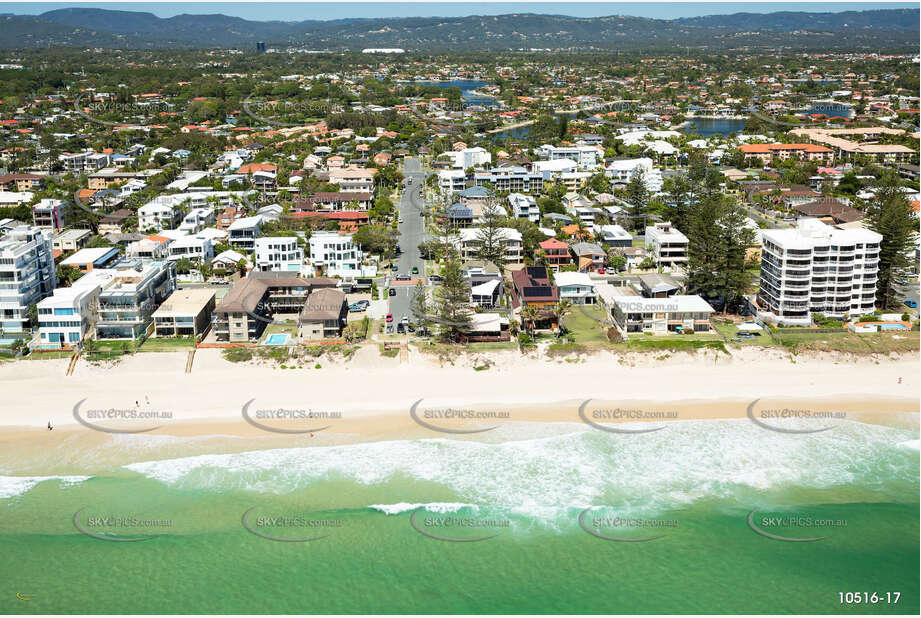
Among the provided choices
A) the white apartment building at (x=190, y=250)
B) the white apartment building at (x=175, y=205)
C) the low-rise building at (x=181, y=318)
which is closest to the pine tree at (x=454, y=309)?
the low-rise building at (x=181, y=318)

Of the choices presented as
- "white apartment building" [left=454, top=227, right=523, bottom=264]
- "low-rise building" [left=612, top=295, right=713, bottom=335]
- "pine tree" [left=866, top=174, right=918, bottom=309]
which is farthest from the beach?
"white apartment building" [left=454, top=227, right=523, bottom=264]

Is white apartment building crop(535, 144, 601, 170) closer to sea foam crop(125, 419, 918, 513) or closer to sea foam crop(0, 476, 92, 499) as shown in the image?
sea foam crop(125, 419, 918, 513)

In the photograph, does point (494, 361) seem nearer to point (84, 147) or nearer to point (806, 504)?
point (806, 504)

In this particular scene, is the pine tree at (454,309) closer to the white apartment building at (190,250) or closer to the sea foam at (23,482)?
the sea foam at (23,482)

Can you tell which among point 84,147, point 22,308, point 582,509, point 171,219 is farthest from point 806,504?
point 84,147

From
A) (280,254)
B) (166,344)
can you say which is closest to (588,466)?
(166,344)

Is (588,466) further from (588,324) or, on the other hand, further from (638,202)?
(638,202)
